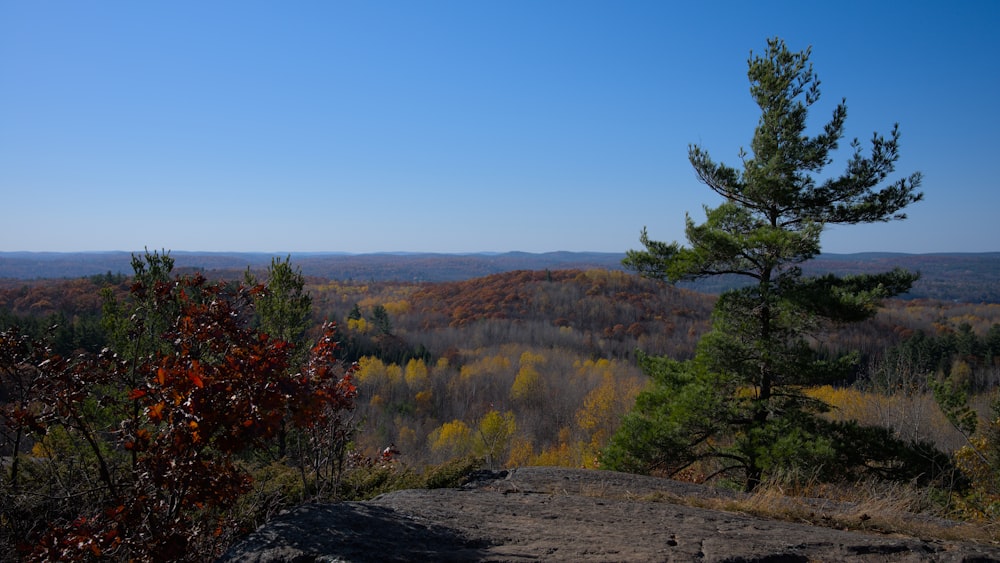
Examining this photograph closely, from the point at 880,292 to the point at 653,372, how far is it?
4432 mm

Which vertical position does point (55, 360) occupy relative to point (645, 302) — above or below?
above

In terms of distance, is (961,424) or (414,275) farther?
(414,275)

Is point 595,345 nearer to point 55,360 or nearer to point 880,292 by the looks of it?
point 880,292

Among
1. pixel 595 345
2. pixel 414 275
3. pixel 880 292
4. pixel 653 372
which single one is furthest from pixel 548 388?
pixel 414 275

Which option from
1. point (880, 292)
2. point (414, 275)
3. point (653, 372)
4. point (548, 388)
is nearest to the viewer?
Answer: point (880, 292)

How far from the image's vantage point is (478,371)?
55.7 meters

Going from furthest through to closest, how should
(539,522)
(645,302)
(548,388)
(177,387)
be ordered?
(645,302) < (548,388) < (539,522) < (177,387)

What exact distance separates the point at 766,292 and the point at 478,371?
1882 inches

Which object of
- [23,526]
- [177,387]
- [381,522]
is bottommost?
[23,526]

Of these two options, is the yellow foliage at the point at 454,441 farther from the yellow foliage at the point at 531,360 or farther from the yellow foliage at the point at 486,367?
the yellow foliage at the point at 531,360

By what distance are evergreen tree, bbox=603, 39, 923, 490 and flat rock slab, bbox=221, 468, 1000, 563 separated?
531 cm

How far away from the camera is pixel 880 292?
8.39 meters

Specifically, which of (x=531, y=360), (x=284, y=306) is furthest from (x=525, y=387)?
(x=284, y=306)

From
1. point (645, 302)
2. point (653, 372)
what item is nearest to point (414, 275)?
point (645, 302)
